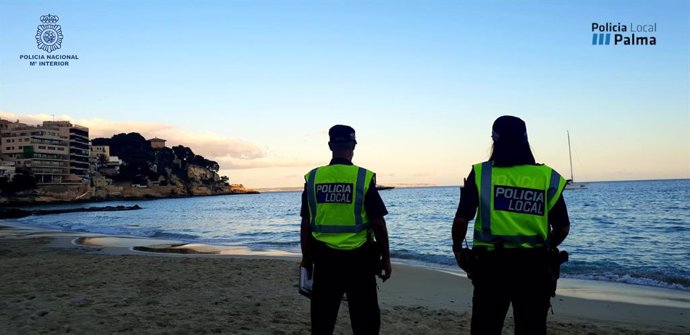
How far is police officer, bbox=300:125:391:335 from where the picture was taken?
12.3 ft

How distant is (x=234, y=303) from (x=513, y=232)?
18.8 ft

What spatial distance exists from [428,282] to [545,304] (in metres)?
8.35

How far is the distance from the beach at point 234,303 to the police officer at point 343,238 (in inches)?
102

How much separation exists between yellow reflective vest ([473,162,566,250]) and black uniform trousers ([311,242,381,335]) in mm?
964

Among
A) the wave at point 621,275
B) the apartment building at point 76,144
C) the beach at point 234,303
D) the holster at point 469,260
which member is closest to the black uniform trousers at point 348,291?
the holster at point 469,260

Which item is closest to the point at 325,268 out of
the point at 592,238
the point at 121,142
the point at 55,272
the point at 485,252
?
the point at 485,252

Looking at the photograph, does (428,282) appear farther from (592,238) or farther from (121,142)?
(121,142)

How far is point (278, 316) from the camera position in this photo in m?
6.93

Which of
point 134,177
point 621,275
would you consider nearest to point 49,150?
point 134,177

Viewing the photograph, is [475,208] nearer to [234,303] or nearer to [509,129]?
[509,129]

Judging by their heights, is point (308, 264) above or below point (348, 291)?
above

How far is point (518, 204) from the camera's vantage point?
323cm

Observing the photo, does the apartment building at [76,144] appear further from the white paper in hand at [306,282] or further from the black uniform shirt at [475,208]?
the black uniform shirt at [475,208]

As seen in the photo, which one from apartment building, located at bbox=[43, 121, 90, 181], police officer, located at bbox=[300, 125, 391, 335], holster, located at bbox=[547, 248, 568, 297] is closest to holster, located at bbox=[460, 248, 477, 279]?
holster, located at bbox=[547, 248, 568, 297]
